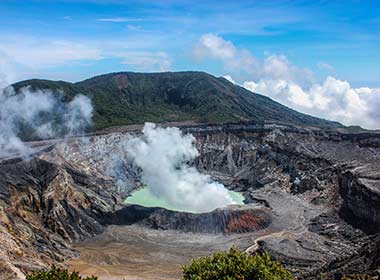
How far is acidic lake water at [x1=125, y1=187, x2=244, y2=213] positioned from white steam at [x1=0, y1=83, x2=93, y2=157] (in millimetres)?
38284

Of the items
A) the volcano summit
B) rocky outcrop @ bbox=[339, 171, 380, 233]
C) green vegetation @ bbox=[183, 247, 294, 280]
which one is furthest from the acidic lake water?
green vegetation @ bbox=[183, 247, 294, 280]

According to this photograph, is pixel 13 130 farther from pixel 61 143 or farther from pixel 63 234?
pixel 63 234

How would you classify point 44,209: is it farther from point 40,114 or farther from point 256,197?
point 40,114

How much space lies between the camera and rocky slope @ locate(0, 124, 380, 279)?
7256cm

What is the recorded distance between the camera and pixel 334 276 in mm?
52281

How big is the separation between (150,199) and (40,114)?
66.7 metres

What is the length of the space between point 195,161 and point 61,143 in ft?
124

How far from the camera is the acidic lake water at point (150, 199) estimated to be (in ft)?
337

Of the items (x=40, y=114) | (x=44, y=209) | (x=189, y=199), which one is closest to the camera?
(x=44, y=209)

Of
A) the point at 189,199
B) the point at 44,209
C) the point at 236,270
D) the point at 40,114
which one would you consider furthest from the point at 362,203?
the point at 40,114

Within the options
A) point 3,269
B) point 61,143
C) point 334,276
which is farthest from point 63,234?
point 334,276

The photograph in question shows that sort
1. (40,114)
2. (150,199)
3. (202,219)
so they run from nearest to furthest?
1. (202,219)
2. (150,199)
3. (40,114)

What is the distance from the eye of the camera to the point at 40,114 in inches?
6339

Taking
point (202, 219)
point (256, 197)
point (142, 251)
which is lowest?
point (142, 251)
